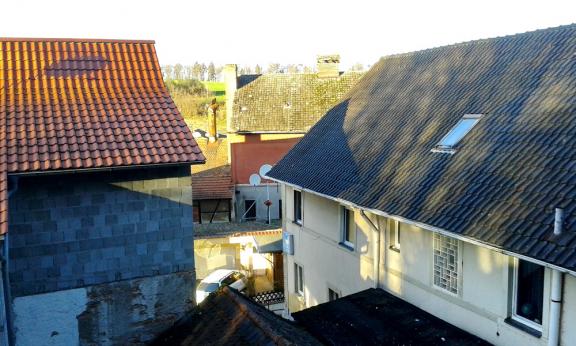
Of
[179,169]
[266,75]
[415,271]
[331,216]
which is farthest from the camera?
[266,75]

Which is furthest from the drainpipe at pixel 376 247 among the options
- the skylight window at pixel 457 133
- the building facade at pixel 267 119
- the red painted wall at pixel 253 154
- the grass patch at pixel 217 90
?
the grass patch at pixel 217 90

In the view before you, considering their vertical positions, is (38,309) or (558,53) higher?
(558,53)

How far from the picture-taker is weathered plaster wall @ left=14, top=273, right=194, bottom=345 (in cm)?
848

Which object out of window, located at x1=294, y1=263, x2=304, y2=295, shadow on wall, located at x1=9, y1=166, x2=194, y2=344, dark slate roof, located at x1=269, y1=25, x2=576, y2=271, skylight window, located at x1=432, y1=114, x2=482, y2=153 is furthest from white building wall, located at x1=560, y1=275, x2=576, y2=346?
window, located at x1=294, y1=263, x2=304, y2=295

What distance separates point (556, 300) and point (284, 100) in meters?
22.1

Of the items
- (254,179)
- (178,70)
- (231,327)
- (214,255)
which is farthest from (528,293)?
(178,70)

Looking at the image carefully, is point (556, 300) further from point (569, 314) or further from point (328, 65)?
point (328, 65)

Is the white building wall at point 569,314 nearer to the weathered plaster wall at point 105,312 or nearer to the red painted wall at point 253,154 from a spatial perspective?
the weathered plaster wall at point 105,312

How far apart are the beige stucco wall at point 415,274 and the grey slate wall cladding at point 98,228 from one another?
14.2ft

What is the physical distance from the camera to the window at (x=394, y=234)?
1077 centimetres

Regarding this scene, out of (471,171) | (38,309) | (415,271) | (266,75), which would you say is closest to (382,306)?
(415,271)

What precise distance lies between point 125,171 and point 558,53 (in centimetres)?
910

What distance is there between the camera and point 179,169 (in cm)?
945

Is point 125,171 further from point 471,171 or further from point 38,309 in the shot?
point 471,171
